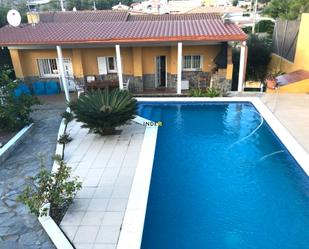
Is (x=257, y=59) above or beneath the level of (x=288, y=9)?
beneath

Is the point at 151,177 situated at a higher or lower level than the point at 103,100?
lower

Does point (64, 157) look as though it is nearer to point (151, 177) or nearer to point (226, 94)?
point (151, 177)

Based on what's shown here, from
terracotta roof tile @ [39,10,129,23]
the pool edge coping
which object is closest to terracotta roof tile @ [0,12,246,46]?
the pool edge coping

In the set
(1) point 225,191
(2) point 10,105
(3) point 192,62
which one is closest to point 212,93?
(3) point 192,62

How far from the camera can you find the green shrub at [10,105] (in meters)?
11.9

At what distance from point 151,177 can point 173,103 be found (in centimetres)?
752

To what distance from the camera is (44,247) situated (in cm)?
635

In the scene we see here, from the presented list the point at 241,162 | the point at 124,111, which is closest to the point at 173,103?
the point at 124,111

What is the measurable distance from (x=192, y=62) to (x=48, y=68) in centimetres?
907

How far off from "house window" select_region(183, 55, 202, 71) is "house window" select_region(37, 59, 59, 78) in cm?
808

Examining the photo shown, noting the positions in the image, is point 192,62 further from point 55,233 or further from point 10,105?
point 55,233

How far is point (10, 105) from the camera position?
11961 millimetres

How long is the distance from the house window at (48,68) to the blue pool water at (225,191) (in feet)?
30.6

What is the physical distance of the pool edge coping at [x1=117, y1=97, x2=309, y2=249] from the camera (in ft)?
21.8
